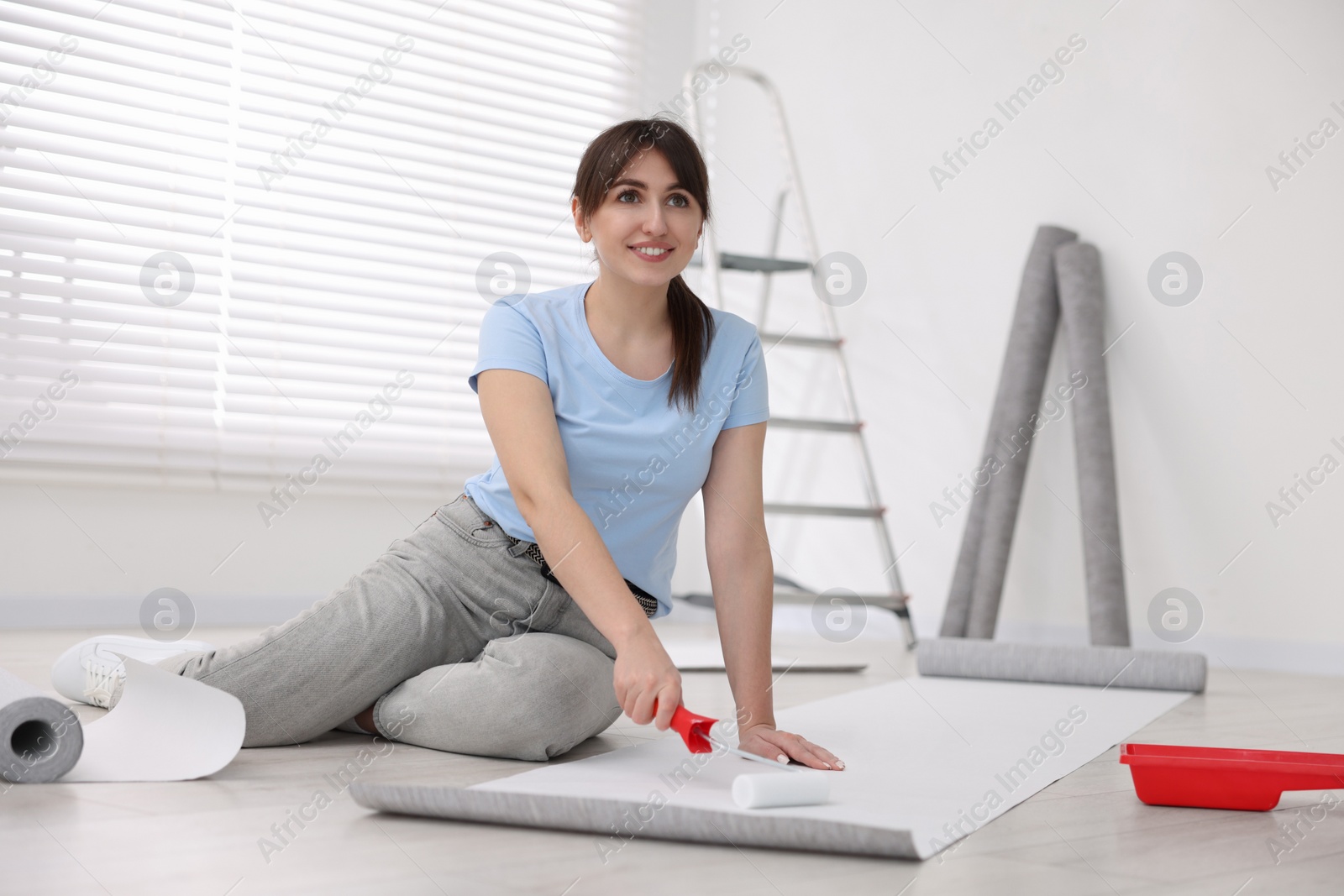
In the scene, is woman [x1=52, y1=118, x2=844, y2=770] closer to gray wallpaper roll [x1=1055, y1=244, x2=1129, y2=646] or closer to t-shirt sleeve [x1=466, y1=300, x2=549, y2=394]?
t-shirt sleeve [x1=466, y1=300, x2=549, y2=394]

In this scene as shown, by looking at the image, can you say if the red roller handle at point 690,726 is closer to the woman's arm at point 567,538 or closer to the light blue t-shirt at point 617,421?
the woman's arm at point 567,538

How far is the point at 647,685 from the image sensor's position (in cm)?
115

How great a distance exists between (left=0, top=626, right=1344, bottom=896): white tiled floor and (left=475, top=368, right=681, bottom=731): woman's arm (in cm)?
15

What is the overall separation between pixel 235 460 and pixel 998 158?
7.78 feet

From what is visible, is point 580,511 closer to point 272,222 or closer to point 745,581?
point 745,581

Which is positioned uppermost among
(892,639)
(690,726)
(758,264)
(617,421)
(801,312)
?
(758,264)

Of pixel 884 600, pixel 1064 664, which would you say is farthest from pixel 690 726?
pixel 884 600

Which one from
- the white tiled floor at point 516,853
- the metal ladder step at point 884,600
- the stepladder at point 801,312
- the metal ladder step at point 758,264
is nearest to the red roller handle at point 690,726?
the white tiled floor at point 516,853

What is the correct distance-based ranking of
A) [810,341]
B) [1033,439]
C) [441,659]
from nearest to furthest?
[441,659] < [1033,439] < [810,341]

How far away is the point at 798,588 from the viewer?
3.38m

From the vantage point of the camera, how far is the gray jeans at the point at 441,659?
1461 millimetres

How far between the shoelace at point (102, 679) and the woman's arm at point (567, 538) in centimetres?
74

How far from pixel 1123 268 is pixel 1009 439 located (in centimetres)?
56

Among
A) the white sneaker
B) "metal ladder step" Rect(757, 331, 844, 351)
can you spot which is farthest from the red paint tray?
"metal ladder step" Rect(757, 331, 844, 351)
